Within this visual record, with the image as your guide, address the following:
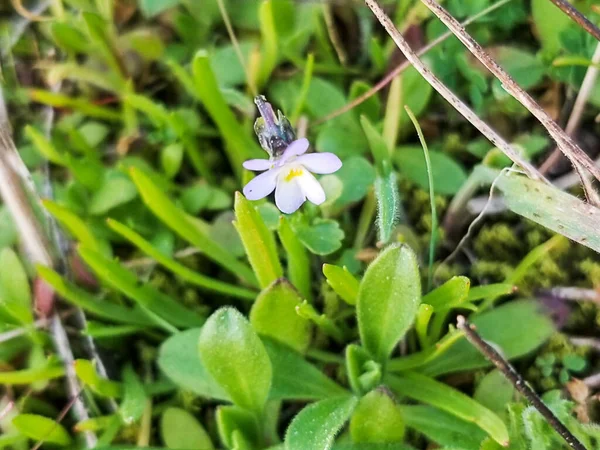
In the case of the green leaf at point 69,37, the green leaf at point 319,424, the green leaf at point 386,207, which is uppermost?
the green leaf at point 69,37

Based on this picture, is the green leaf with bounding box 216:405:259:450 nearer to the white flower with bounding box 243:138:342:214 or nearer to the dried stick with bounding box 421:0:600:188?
the white flower with bounding box 243:138:342:214

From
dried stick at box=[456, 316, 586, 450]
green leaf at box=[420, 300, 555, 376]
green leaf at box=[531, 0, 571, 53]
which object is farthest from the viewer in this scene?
green leaf at box=[531, 0, 571, 53]

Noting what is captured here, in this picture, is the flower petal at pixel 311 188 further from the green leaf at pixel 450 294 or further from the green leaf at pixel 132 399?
the green leaf at pixel 132 399

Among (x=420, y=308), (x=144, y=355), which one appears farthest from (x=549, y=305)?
(x=144, y=355)

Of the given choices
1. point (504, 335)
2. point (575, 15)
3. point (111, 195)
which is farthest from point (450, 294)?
point (111, 195)

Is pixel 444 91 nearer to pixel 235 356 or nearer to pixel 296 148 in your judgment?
pixel 296 148

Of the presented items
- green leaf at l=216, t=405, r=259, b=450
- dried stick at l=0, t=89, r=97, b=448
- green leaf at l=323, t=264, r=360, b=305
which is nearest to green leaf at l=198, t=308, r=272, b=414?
green leaf at l=216, t=405, r=259, b=450

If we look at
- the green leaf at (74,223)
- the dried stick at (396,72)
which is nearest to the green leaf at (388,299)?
the dried stick at (396,72)
